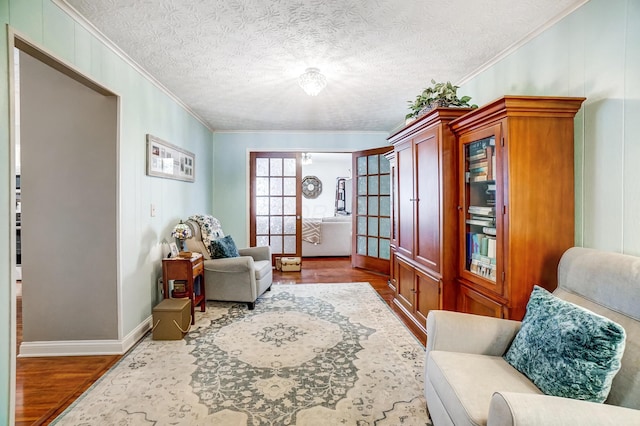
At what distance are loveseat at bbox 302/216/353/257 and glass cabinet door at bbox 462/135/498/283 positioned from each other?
4178 millimetres

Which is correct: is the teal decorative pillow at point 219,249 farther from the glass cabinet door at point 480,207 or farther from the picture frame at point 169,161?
the glass cabinet door at point 480,207

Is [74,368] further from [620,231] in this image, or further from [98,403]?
[620,231]

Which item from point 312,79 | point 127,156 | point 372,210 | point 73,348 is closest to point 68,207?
point 127,156

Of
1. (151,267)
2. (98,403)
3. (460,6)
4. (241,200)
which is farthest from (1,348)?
(241,200)

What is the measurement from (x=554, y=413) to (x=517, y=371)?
21.1 inches

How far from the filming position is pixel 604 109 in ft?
5.58

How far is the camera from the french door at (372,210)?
16.5ft

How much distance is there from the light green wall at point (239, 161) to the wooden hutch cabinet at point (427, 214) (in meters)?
2.36

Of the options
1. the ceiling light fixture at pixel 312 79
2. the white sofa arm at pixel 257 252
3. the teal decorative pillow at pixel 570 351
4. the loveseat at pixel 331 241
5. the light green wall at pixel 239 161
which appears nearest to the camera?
the teal decorative pillow at pixel 570 351

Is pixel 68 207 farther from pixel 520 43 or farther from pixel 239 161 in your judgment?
pixel 520 43

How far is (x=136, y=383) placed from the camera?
2033 mm

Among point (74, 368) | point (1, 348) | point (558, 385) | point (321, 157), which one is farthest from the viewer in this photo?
point (321, 157)

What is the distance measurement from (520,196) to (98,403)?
9.28 ft

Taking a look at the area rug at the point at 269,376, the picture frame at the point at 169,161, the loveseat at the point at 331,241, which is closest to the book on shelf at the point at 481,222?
the area rug at the point at 269,376
